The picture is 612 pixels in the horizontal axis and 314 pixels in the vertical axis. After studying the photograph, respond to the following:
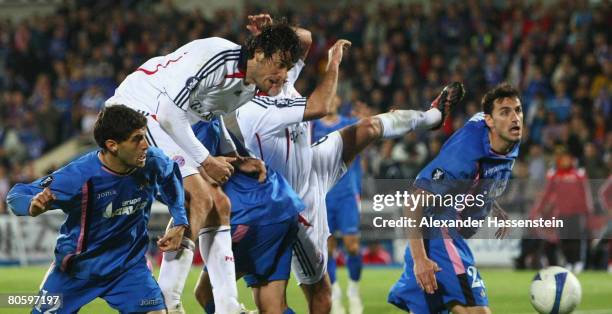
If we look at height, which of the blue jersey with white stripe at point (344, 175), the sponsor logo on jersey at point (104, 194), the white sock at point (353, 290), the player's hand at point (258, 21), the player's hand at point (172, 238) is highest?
the player's hand at point (258, 21)

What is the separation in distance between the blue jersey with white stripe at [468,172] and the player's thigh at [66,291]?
2.23 metres

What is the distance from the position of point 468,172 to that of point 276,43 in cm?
155

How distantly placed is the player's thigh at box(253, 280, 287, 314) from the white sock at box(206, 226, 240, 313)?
37 cm

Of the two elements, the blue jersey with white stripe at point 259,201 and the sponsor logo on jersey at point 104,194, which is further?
the blue jersey with white stripe at point 259,201

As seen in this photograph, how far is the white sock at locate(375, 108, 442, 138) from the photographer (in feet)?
25.8

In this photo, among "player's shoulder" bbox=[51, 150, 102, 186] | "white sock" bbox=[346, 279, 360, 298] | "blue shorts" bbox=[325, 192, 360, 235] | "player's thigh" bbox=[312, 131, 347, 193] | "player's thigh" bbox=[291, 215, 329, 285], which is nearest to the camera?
"player's shoulder" bbox=[51, 150, 102, 186]

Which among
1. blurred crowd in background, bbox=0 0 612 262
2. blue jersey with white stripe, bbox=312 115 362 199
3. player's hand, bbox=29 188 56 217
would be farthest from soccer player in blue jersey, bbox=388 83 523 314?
blurred crowd in background, bbox=0 0 612 262

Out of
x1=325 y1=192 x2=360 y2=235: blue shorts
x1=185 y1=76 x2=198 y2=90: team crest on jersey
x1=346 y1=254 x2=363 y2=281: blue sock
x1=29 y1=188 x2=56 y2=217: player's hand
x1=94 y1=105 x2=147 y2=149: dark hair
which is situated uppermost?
x1=185 y1=76 x2=198 y2=90: team crest on jersey

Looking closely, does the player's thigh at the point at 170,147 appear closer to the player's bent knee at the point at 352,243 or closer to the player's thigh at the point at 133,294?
A: the player's thigh at the point at 133,294

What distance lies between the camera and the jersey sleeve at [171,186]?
21.6 ft

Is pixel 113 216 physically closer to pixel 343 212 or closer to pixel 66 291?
pixel 66 291

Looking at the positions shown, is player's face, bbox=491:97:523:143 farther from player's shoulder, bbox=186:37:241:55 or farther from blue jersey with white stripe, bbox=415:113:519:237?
player's shoulder, bbox=186:37:241:55

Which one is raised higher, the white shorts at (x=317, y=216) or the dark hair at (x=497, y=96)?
the dark hair at (x=497, y=96)

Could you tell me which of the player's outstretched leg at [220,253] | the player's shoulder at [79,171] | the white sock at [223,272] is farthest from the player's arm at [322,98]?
the player's shoulder at [79,171]
